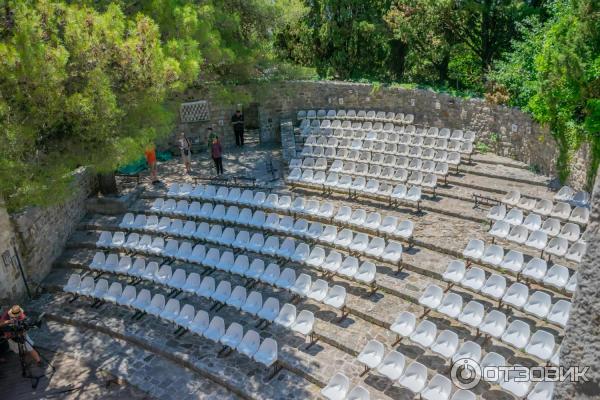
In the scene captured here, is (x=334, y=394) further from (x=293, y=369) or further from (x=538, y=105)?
(x=538, y=105)

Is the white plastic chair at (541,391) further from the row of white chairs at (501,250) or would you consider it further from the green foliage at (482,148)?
the green foliage at (482,148)

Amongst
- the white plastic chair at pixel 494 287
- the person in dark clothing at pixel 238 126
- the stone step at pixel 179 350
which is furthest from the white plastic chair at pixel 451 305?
the person in dark clothing at pixel 238 126

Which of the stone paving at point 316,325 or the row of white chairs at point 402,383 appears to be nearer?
the row of white chairs at point 402,383

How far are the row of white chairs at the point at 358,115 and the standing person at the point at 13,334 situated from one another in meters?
12.1

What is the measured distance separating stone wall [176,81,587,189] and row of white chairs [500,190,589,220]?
1.63 m

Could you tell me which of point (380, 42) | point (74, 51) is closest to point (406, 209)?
point (74, 51)

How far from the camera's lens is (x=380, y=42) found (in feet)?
71.5

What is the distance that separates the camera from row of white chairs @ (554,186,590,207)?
12195 millimetres

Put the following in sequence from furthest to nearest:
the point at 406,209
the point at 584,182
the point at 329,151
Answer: the point at 329,151, the point at 406,209, the point at 584,182

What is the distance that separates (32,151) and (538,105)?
12.2 meters

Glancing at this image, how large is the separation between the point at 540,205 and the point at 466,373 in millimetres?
5383

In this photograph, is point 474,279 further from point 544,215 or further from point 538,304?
Answer: point 544,215

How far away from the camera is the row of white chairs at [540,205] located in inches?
470

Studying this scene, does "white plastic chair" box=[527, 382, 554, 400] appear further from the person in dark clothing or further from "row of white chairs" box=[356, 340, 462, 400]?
the person in dark clothing
